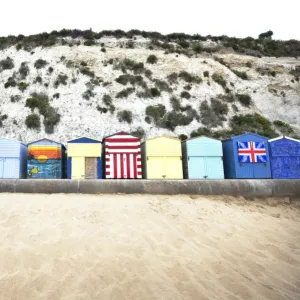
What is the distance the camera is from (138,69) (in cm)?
3019

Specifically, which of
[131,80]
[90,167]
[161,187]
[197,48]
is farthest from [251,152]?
[197,48]

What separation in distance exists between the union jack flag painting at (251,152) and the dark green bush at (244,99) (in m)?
16.7

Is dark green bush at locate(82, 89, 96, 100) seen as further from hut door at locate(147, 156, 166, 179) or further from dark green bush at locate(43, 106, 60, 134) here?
hut door at locate(147, 156, 166, 179)

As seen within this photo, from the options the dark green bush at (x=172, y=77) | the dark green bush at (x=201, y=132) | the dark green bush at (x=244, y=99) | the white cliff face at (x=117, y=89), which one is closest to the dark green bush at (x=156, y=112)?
the white cliff face at (x=117, y=89)

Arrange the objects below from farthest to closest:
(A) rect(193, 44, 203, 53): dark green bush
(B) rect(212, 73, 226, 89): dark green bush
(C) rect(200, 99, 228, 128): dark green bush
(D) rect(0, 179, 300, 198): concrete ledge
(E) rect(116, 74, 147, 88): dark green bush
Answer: (A) rect(193, 44, 203, 53): dark green bush < (B) rect(212, 73, 226, 89): dark green bush < (E) rect(116, 74, 147, 88): dark green bush < (C) rect(200, 99, 228, 128): dark green bush < (D) rect(0, 179, 300, 198): concrete ledge

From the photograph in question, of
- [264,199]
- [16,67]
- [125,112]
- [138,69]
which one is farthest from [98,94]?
[264,199]

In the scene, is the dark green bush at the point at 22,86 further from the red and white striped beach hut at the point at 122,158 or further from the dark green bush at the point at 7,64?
the red and white striped beach hut at the point at 122,158

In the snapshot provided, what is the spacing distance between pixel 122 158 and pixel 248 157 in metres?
5.18

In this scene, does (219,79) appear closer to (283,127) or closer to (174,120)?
(283,127)

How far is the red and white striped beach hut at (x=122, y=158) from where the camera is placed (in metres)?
12.6

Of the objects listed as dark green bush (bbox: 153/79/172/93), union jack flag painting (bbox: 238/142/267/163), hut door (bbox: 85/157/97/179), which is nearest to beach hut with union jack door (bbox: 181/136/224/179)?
union jack flag painting (bbox: 238/142/267/163)

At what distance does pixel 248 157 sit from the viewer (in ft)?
42.0

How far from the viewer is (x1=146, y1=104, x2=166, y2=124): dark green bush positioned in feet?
84.2

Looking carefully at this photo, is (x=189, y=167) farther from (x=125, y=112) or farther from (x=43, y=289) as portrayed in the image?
(x=125, y=112)
